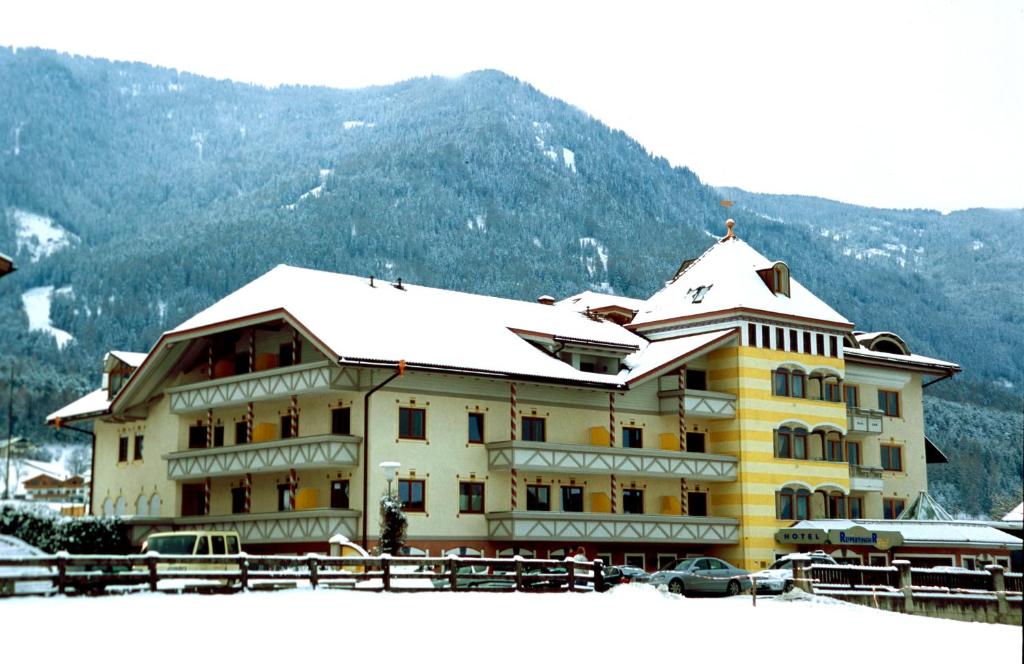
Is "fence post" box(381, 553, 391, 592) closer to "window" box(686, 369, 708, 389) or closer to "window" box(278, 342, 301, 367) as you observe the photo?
"window" box(278, 342, 301, 367)

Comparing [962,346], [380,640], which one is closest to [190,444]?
[380,640]

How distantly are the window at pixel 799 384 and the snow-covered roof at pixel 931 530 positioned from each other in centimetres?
580

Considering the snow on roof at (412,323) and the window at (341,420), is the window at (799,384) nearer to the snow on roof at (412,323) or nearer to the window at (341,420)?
the snow on roof at (412,323)

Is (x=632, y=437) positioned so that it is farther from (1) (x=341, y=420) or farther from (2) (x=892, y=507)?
(2) (x=892, y=507)

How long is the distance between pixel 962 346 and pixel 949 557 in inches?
5254

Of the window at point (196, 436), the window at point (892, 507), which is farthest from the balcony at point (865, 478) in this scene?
the window at point (196, 436)

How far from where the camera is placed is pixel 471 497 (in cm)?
5150

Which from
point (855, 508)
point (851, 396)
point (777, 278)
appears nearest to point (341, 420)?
point (777, 278)

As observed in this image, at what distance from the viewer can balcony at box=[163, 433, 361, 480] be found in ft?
160

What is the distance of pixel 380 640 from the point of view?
2552cm

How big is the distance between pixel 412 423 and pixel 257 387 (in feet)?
21.1

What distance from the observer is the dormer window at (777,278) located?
63.8 meters

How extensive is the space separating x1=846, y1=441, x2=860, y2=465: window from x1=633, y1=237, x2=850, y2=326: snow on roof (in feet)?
20.8

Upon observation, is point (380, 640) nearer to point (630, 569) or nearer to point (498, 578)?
point (498, 578)
